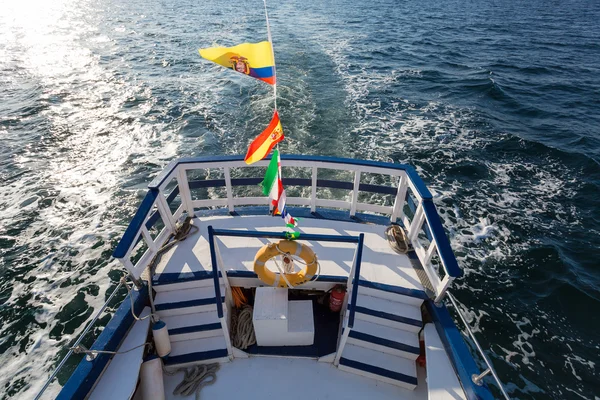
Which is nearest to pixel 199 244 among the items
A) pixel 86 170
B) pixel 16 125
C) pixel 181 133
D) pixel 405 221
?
pixel 405 221

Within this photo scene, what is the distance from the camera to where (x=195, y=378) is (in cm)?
513

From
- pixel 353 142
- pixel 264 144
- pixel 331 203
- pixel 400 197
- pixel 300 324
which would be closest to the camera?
pixel 264 144

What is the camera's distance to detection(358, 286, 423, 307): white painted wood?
17.9 feet

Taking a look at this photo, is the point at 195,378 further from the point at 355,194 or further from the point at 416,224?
the point at 416,224

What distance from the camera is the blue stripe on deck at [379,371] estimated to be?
503 cm

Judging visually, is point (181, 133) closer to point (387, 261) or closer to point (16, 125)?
point (16, 125)

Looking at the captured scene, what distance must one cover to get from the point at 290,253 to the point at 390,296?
6.34 feet

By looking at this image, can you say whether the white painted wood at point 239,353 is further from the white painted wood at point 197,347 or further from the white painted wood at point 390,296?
the white painted wood at point 390,296

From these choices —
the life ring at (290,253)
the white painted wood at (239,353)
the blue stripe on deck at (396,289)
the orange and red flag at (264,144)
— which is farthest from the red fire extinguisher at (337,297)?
the orange and red flag at (264,144)

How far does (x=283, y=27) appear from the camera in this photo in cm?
3456

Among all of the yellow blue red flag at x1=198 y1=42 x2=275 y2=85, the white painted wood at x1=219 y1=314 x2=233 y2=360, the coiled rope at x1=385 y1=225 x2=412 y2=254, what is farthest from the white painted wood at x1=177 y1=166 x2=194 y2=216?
the coiled rope at x1=385 y1=225 x2=412 y2=254

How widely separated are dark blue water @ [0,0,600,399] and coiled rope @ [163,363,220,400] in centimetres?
451

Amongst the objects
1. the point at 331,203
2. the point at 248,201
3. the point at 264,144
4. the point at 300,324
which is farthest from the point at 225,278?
the point at 331,203

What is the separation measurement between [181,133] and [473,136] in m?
15.1
